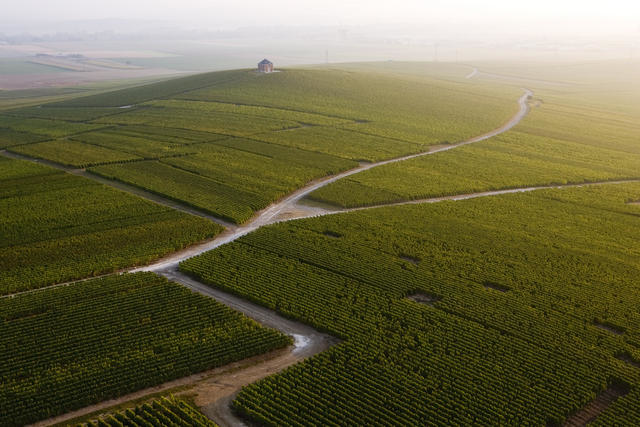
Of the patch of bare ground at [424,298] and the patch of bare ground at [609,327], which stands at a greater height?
the patch of bare ground at [424,298]

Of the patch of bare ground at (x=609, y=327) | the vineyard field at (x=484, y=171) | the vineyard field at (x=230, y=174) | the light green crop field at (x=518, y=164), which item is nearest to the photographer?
the patch of bare ground at (x=609, y=327)

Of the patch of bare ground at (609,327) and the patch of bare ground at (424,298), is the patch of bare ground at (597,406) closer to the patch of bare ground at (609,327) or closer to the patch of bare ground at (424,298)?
the patch of bare ground at (609,327)

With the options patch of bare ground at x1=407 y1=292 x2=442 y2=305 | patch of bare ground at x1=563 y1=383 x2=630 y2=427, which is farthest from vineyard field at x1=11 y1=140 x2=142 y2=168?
patch of bare ground at x1=563 y1=383 x2=630 y2=427

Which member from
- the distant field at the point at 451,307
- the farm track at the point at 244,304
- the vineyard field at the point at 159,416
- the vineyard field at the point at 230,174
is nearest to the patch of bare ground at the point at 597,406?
the distant field at the point at 451,307

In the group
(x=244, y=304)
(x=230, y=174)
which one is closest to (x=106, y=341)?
(x=244, y=304)

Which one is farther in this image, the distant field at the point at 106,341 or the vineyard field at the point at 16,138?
the vineyard field at the point at 16,138
